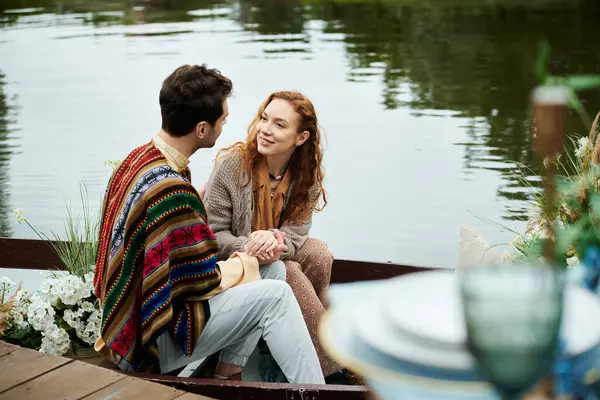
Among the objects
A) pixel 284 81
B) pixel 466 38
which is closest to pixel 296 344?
pixel 284 81

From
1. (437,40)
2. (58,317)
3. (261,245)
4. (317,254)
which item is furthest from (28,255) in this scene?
(437,40)

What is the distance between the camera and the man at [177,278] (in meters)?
2.48

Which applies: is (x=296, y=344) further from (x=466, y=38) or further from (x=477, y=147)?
(x=466, y=38)

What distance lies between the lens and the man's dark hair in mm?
2572

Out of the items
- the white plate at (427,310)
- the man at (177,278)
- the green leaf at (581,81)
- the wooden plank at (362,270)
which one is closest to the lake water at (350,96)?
the wooden plank at (362,270)

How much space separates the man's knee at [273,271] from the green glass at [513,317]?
206 centimetres

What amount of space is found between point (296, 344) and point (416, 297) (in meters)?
1.51

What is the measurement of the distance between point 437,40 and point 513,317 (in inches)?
563

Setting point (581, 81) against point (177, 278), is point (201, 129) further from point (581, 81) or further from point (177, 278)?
point (581, 81)

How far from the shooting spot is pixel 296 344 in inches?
101

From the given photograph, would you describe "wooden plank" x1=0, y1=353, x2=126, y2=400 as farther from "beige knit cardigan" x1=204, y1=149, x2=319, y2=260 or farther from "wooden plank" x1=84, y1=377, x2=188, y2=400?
"beige knit cardigan" x1=204, y1=149, x2=319, y2=260

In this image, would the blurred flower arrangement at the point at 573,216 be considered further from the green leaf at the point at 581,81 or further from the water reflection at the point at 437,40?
the water reflection at the point at 437,40

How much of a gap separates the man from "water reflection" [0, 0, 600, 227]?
111 inches

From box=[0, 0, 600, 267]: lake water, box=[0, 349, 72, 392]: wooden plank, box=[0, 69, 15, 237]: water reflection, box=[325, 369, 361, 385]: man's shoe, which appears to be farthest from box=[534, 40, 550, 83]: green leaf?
box=[0, 69, 15, 237]: water reflection
